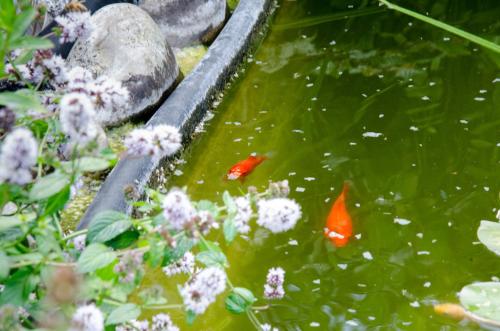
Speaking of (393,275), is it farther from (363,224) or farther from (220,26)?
(220,26)

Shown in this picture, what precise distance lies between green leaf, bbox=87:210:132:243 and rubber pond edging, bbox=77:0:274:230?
989mm

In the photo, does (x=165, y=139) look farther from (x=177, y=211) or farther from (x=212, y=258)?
(x=212, y=258)

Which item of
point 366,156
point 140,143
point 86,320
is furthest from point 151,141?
point 366,156

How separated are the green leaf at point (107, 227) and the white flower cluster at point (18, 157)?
0.22 meters

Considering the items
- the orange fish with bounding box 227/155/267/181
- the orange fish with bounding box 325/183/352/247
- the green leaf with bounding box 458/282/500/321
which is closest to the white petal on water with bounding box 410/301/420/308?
the green leaf with bounding box 458/282/500/321

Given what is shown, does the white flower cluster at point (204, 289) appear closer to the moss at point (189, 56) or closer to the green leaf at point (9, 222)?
the green leaf at point (9, 222)

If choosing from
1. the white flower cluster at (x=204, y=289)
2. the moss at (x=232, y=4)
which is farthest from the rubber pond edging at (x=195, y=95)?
the white flower cluster at (x=204, y=289)

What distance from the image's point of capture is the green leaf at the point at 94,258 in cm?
122

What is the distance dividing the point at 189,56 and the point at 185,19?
0.21 metres

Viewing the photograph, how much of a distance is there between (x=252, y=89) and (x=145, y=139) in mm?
2543

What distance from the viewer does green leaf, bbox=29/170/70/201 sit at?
120 cm

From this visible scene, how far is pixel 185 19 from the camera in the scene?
13.5ft

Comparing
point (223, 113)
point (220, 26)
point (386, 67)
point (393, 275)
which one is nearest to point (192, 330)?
point (393, 275)

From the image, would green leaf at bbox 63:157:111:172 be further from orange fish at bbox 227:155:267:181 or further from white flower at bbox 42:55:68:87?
orange fish at bbox 227:155:267:181
